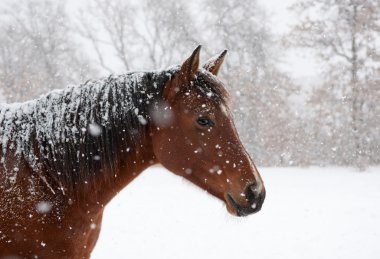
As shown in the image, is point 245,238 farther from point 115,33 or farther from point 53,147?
point 115,33

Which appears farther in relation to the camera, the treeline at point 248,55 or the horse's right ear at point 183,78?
the treeline at point 248,55

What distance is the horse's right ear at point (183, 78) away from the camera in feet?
7.97

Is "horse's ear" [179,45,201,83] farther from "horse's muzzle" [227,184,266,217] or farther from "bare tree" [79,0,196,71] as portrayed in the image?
"bare tree" [79,0,196,71]

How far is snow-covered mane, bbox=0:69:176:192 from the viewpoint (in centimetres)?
236

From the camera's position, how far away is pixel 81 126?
2.41 m

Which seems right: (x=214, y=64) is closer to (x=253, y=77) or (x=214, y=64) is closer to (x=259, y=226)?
(x=259, y=226)

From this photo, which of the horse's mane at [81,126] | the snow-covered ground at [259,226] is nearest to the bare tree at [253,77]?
the snow-covered ground at [259,226]

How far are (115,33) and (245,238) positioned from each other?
2104cm

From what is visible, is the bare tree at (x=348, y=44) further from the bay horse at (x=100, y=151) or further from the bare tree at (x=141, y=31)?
the bay horse at (x=100, y=151)

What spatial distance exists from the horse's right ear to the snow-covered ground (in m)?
0.66

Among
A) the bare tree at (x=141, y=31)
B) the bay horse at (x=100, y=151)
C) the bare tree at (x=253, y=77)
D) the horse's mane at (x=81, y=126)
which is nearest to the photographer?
the bay horse at (x=100, y=151)

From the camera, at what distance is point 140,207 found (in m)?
12.0

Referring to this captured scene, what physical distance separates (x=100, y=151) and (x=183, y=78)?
2.32 ft

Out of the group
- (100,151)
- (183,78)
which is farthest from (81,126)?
(183,78)
